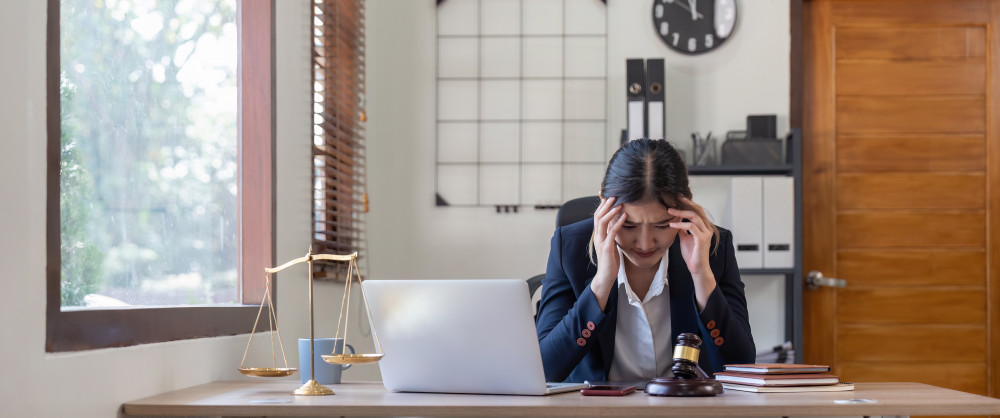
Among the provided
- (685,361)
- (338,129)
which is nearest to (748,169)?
(338,129)

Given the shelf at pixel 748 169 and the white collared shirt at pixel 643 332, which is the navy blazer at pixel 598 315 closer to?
the white collared shirt at pixel 643 332

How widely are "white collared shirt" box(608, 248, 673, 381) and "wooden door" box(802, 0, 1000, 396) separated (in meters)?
1.93

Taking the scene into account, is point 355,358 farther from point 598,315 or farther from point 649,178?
point 649,178

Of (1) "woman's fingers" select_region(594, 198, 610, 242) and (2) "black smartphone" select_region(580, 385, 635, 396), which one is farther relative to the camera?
(1) "woman's fingers" select_region(594, 198, 610, 242)

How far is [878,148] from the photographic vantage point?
12.2 ft

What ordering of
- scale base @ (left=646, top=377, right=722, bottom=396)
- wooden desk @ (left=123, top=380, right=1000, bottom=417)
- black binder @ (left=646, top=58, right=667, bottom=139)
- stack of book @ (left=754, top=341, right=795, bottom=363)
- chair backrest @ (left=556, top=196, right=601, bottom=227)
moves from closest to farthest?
wooden desk @ (left=123, top=380, right=1000, bottom=417) < scale base @ (left=646, top=377, right=722, bottom=396) < chair backrest @ (left=556, top=196, right=601, bottom=227) < stack of book @ (left=754, top=341, right=795, bottom=363) < black binder @ (left=646, top=58, right=667, bottom=139)

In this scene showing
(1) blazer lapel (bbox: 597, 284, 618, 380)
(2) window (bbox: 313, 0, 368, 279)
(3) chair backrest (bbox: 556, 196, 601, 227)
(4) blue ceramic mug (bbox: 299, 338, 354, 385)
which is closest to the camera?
(4) blue ceramic mug (bbox: 299, 338, 354, 385)

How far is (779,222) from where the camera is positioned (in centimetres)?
337

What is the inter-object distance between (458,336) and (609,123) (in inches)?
87.7

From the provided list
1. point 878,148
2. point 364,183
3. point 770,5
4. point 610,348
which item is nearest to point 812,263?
point 878,148

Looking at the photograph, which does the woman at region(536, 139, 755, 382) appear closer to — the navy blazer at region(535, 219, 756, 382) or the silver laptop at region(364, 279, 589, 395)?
the navy blazer at region(535, 219, 756, 382)

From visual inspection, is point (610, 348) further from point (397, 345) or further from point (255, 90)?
point (255, 90)

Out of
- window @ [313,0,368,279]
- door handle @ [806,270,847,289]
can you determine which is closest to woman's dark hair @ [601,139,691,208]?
window @ [313,0,368,279]

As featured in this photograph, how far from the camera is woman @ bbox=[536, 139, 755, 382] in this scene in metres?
1.83
